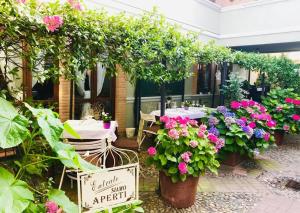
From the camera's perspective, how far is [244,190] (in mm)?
4336

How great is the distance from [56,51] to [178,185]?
2291mm

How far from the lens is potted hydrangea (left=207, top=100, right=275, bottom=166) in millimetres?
5008

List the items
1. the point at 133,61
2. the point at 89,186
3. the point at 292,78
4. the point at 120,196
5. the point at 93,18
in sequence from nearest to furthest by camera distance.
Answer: the point at 89,186
the point at 120,196
the point at 93,18
the point at 133,61
the point at 292,78

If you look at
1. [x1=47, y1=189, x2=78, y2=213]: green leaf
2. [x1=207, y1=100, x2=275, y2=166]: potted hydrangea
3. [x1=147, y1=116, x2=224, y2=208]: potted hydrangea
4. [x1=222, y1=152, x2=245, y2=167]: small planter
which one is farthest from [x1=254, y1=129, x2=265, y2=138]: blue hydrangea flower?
[x1=47, y1=189, x2=78, y2=213]: green leaf

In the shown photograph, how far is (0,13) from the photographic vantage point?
213 centimetres

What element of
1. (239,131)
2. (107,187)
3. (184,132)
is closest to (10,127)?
(107,187)

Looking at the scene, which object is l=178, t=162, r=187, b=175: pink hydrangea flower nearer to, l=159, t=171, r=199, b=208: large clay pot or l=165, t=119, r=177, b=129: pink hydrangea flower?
l=159, t=171, r=199, b=208: large clay pot

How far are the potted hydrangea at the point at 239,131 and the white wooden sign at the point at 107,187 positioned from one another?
2781 mm

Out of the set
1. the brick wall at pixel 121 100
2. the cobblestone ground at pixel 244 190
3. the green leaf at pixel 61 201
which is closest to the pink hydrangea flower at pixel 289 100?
the cobblestone ground at pixel 244 190

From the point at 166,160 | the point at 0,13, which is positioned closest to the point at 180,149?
the point at 166,160

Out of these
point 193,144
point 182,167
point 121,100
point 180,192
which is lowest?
point 180,192

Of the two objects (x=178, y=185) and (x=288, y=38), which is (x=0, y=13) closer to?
(x=178, y=185)

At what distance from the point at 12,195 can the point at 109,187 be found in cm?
81

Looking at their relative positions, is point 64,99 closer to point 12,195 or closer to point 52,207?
point 52,207
